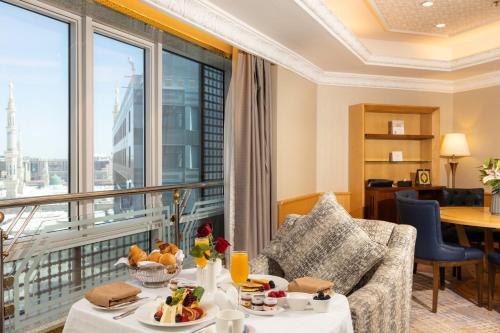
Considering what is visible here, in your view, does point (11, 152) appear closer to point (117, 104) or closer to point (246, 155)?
point (117, 104)

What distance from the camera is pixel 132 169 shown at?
12.7 feet

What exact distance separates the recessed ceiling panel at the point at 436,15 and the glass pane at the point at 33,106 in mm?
2912

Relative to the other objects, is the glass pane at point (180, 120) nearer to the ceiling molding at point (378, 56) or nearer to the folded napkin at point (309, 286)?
the ceiling molding at point (378, 56)

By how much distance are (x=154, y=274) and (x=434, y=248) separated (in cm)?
267

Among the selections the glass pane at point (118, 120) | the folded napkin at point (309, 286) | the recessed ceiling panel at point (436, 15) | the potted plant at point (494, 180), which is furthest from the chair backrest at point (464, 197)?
the folded napkin at point (309, 286)

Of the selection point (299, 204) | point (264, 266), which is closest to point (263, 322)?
point (264, 266)

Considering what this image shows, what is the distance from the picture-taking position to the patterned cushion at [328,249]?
7.45 ft

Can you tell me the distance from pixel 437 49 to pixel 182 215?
13.6 ft

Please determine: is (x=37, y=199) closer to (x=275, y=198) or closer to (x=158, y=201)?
(x=158, y=201)

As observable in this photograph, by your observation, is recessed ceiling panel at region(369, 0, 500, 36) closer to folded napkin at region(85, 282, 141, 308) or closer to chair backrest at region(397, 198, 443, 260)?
chair backrest at region(397, 198, 443, 260)

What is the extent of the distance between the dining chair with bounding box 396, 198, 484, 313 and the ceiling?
1829 millimetres

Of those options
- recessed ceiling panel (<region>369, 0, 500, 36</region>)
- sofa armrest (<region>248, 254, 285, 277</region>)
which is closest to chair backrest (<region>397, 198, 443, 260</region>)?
sofa armrest (<region>248, 254, 285, 277</region>)

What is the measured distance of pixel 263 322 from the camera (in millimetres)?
1499

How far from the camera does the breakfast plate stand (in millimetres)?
1435
